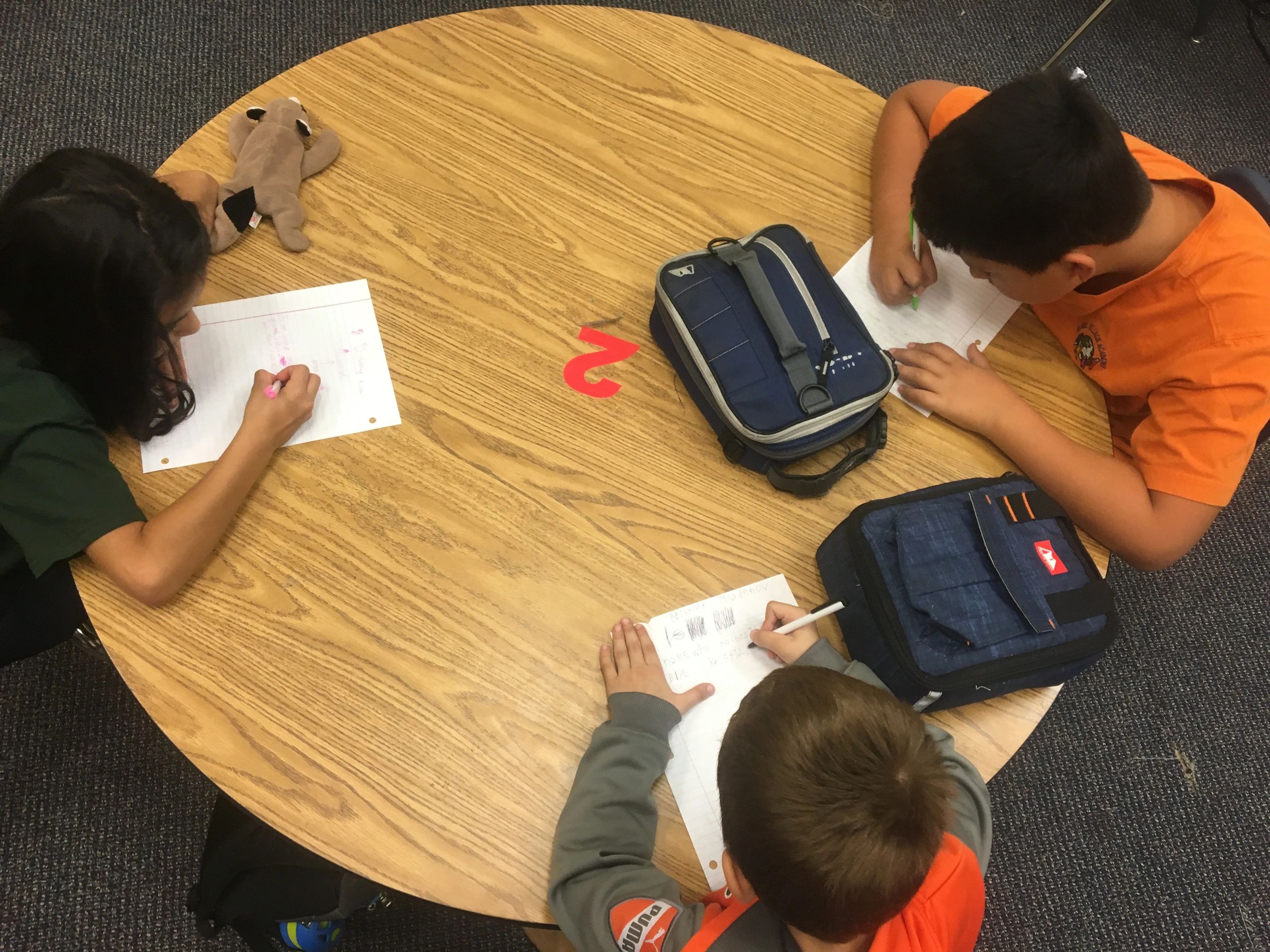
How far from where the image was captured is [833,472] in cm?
101

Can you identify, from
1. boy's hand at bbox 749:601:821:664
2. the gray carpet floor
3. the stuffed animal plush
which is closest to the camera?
boy's hand at bbox 749:601:821:664

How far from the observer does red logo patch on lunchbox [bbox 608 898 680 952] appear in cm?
80

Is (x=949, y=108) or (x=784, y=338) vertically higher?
(x=949, y=108)

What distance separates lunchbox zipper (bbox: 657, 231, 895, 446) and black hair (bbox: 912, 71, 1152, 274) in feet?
0.65

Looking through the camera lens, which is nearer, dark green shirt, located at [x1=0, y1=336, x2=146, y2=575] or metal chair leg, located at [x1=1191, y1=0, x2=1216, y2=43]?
dark green shirt, located at [x1=0, y1=336, x2=146, y2=575]

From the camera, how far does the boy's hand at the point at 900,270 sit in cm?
111

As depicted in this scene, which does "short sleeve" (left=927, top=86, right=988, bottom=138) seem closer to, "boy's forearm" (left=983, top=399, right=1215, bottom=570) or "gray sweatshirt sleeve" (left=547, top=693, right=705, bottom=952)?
"boy's forearm" (left=983, top=399, right=1215, bottom=570)

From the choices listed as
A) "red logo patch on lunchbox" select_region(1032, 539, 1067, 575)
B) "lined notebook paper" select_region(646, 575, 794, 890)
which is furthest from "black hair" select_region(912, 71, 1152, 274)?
"lined notebook paper" select_region(646, 575, 794, 890)

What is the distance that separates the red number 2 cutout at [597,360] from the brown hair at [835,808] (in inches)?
18.0

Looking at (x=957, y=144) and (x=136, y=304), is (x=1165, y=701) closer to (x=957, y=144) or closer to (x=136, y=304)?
(x=957, y=144)

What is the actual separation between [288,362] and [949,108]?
957 millimetres

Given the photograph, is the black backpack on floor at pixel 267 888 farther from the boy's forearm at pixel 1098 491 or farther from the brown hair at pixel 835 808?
the boy's forearm at pixel 1098 491

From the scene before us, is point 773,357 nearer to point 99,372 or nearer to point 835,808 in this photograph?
point 835,808

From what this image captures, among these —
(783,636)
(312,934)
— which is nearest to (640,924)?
(783,636)
